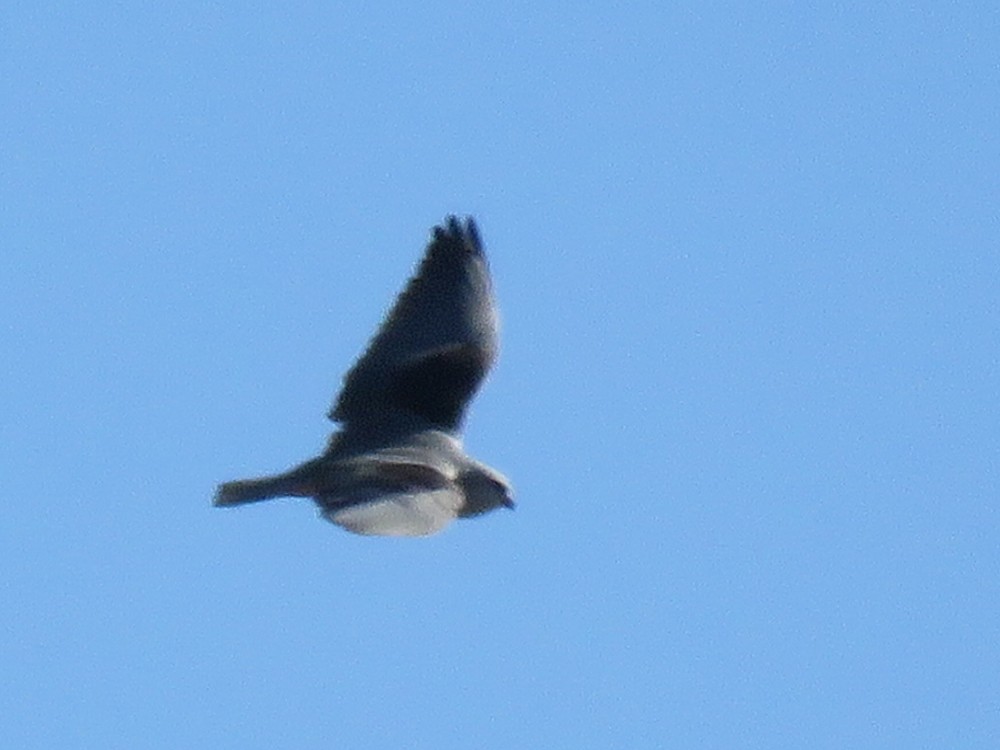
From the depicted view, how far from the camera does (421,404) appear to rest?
21.8m

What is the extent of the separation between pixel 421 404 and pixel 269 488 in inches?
84.9

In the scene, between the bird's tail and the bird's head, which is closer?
the bird's tail

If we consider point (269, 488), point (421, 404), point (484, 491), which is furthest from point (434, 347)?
point (269, 488)

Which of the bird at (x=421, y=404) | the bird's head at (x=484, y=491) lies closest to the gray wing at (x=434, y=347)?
the bird at (x=421, y=404)

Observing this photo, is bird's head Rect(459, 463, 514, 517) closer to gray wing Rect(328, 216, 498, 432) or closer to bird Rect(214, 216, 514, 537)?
bird Rect(214, 216, 514, 537)

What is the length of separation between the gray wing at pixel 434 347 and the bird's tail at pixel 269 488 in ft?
4.53

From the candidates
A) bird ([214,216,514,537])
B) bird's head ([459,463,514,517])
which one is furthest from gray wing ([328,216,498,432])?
bird's head ([459,463,514,517])

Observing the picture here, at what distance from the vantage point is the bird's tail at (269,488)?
19844mm

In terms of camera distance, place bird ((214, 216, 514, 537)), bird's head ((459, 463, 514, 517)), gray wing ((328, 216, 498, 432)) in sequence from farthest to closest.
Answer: gray wing ((328, 216, 498, 432)) < bird's head ((459, 463, 514, 517)) < bird ((214, 216, 514, 537))

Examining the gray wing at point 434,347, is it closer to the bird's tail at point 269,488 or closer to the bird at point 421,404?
the bird at point 421,404

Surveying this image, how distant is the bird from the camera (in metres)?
19.7

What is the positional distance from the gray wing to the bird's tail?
→ 1381mm

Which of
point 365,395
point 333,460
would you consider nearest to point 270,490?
point 333,460

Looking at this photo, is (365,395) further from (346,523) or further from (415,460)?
(346,523)
